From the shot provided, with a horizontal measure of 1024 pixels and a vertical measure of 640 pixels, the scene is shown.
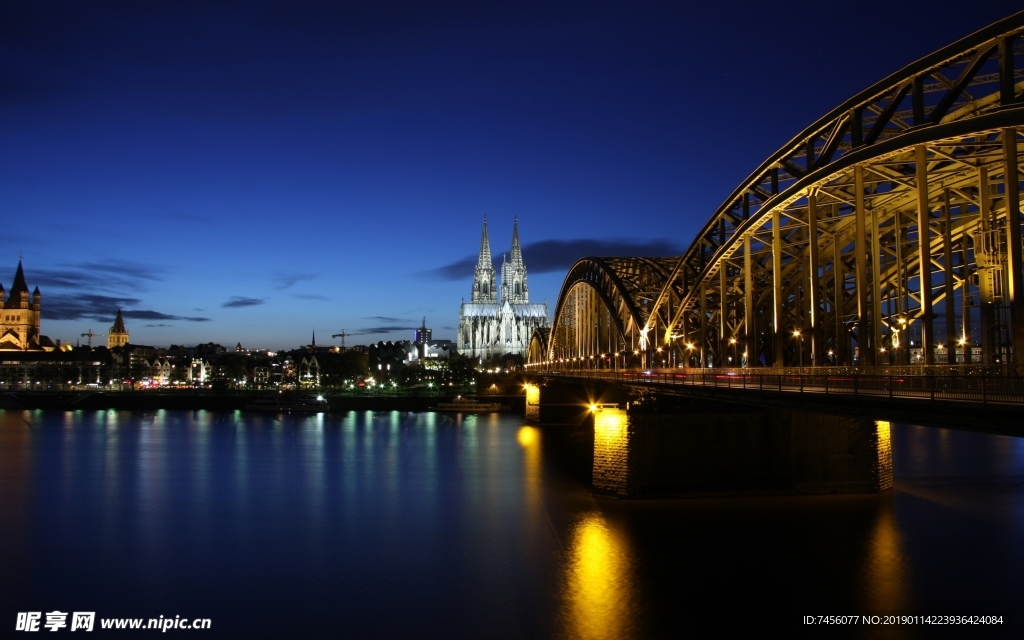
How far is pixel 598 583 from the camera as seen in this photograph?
24219 millimetres

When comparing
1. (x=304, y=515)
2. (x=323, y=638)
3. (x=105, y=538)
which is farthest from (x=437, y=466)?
(x=323, y=638)

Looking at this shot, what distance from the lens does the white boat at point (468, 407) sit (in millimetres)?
107438

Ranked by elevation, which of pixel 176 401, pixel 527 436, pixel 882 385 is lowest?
pixel 527 436

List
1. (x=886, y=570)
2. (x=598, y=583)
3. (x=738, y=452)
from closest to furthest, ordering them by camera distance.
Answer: (x=598, y=583), (x=886, y=570), (x=738, y=452)

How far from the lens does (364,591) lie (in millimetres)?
23906

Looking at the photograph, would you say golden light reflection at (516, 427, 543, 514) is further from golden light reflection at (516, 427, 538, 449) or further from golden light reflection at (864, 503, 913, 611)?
golden light reflection at (864, 503, 913, 611)

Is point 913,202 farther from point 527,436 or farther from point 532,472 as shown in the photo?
point 527,436

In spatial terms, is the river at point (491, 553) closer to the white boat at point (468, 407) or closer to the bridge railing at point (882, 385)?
the bridge railing at point (882, 385)

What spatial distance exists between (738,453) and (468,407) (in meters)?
76.5

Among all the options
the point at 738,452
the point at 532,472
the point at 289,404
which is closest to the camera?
the point at 738,452

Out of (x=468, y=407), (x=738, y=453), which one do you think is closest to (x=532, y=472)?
(x=738, y=453)

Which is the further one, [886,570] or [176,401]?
[176,401]

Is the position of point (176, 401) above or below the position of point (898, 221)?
below

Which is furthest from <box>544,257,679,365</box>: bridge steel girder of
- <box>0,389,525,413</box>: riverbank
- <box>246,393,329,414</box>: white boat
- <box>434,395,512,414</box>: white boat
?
Answer: <box>246,393,329,414</box>: white boat
